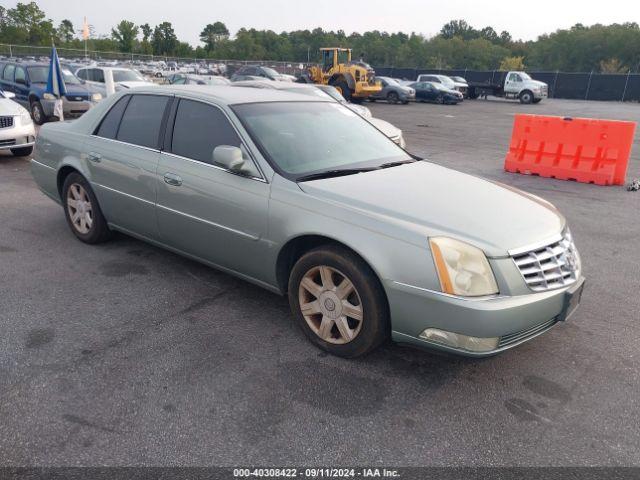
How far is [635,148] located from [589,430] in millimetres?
14302

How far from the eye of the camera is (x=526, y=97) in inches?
1356

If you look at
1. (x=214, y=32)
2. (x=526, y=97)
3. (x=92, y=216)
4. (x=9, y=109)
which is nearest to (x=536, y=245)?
(x=92, y=216)

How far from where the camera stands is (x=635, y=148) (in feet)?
47.3

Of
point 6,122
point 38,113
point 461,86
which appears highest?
point 461,86

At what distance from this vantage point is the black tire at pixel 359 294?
9.88 ft

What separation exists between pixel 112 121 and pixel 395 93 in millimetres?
26951

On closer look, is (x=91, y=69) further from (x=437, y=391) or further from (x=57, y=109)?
(x=437, y=391)

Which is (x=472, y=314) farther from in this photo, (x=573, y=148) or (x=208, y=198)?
(x=573, y=148)

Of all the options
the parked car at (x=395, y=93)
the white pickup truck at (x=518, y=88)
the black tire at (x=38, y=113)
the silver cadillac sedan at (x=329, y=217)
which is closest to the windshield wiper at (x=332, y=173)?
the silver cadillac sedan at (x=329, y=217)

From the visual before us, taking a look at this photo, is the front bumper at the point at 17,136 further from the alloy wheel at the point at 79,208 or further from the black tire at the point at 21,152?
the alloy wheel at the point at 79,208

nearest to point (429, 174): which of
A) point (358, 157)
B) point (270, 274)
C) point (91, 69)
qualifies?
point (358, 157)

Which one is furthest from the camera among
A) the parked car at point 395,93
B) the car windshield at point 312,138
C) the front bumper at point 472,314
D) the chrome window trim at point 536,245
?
the parked car at point 395,93

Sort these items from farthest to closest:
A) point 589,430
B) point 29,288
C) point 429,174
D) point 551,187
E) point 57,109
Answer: point 57,109
point 551,187
point 29,288
point 429,174
point 589,430

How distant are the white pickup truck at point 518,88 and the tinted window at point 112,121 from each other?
3414 centimetres
